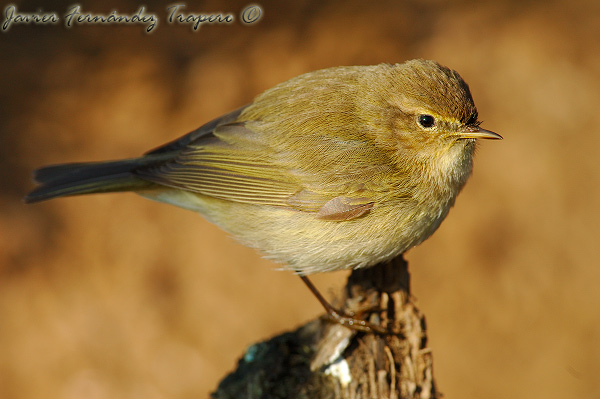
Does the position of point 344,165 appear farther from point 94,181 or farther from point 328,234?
point 94,181

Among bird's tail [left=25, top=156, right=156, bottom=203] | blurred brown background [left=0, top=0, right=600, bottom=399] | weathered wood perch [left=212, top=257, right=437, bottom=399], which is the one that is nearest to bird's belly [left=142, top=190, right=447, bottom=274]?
weathered wood perch [left=212, top=257, right=437, bottom=399]

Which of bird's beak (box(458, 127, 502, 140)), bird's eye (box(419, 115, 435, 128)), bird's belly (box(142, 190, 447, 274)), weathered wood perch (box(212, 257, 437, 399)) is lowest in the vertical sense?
weathered wood perch (box(212, 257, 437, 399))

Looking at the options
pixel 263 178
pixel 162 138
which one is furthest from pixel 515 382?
pixel 162 138

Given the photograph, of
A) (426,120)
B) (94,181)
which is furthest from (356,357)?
(94,181)

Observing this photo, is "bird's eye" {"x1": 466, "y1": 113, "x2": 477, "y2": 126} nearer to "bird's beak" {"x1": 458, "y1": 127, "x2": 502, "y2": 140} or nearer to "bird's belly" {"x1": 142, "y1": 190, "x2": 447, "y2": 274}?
"bird's beak" {"x1": 458, "y1": 127, "x2": 502, "y2": 140}

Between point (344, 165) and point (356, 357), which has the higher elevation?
point (344, 165)
